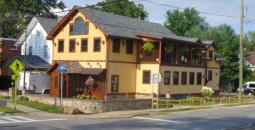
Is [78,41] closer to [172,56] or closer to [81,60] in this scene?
[81,60]

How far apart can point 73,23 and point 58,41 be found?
2.94 meters

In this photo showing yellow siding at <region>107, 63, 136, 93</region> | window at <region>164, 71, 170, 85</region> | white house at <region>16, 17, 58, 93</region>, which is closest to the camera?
yellow siding at <region>107, 63, 136, 93</region>

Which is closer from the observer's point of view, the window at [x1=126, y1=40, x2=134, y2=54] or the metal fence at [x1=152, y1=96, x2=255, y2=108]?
the metal fence at [x1=152, y1=96, x2=255, y2=108]

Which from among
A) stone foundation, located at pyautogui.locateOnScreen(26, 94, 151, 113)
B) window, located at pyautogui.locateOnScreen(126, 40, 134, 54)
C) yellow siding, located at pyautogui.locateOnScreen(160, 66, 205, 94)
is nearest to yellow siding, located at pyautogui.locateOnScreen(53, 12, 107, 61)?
window, located at pyautogui.locateOnScreen(126, 40, 134, 54)

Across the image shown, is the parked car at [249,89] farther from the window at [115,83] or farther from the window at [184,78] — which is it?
the window at [115,83]

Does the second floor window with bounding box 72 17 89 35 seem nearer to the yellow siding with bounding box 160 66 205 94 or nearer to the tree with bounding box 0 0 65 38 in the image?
the yellow siding with bounding box 160 66 205 94

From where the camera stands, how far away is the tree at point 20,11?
7650 centimetres

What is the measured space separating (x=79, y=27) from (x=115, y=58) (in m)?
5.31

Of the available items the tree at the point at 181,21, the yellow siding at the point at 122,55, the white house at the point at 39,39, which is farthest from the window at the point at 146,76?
the tree at the point at 181,21

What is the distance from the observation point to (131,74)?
1864 inches

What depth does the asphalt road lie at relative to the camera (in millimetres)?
25609

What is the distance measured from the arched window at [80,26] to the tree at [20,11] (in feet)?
91.9

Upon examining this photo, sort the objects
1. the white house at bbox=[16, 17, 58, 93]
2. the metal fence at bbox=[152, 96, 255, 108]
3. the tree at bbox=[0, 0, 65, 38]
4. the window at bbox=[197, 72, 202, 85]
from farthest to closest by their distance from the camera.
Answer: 1. the tree at bbox=[0, 0, 65, 38]
2. the white house at bbox=[16, 17, 58, 93]
3. the window at bbox=[197, 72, 202, 85]
4. the metal fence at bbox=[152, 96, 255, 108]

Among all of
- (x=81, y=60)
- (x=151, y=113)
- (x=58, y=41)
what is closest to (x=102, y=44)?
(x=81, y=60)
